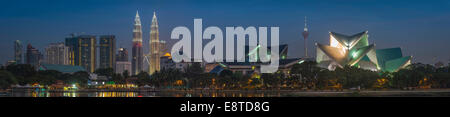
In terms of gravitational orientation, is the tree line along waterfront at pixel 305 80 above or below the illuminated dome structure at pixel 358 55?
below

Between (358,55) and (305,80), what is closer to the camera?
(305,80)

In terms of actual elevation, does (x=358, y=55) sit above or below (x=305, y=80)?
above

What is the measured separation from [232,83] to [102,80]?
5145cm

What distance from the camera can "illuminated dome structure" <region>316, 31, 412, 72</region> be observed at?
92.2 m

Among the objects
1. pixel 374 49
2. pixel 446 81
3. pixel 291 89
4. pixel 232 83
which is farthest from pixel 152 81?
pixel 446 81

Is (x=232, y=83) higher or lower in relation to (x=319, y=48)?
lower

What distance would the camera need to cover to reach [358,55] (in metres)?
92.7

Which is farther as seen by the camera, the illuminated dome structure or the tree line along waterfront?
the illuminated dome structure

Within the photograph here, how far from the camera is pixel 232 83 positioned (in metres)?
86.2

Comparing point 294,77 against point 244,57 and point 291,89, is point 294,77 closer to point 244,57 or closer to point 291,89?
point 291,89

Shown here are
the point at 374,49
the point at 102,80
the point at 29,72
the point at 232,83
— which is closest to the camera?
the point at 232,83

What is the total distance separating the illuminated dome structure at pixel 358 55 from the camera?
302ft

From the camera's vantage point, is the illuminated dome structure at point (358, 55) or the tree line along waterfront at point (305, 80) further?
the illuminated dome structure at point (358, 55)

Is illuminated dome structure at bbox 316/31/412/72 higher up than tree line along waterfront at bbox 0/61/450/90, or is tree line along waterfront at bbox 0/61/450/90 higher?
illuminated dome structure at bbox 316/31/412/72
